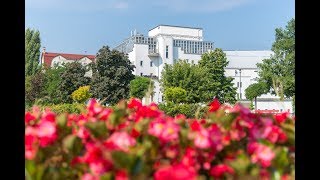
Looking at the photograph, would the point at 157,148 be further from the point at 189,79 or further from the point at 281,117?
the point at 189,79

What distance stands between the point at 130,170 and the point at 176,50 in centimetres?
4156

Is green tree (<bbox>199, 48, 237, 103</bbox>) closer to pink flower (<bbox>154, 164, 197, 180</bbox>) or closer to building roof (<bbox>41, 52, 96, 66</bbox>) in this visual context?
building roof (<bbox>41, 52, 96, 66</bbox>)

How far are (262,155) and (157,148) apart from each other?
0.70ft

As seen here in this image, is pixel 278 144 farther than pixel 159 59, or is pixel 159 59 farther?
pixel 159 59

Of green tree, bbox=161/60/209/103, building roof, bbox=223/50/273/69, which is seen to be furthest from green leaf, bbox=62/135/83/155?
building roof, bbox=223/50/273/69

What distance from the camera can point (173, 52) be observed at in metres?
42.0

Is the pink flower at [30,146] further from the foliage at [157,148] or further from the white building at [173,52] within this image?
the white building at [173,52]

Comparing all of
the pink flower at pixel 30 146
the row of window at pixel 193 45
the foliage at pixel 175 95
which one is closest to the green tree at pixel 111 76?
the foliage at pixel 175 95

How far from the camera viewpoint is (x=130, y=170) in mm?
794

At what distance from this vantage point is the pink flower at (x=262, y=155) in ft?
3.00
